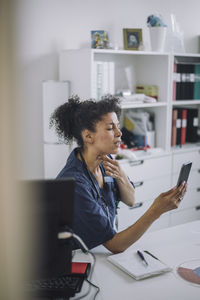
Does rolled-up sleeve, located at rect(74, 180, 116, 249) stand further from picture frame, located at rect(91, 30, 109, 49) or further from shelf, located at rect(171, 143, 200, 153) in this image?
shelf, located at rect(171, 143, 200, 153)

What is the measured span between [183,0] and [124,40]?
0.98 metres

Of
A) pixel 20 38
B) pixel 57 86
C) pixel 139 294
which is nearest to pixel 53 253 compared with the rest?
pixel 139 294

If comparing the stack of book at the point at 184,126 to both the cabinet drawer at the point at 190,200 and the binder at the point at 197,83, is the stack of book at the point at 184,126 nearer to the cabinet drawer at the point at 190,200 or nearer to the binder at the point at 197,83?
the binder at the point at 197,83

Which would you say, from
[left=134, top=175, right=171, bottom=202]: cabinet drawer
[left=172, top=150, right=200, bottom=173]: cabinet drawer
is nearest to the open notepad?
[left=134, top=175, right=171, bottom=202]: cabinet drawer

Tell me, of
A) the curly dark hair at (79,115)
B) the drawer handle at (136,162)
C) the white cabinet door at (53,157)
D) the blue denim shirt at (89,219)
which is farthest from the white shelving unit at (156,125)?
the blue denim shirt at (89,219)

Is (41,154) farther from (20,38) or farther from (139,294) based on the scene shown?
(20,38)

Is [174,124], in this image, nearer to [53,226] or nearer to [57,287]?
[57,287]

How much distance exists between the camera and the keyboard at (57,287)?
3.37 feet

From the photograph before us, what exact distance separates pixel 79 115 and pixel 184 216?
6.30 ft

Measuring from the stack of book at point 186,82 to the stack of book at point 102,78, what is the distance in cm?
66

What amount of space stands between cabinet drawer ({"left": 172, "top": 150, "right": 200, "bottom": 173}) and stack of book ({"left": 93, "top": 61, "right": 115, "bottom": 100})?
87cm

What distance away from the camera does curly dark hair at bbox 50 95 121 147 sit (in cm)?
165

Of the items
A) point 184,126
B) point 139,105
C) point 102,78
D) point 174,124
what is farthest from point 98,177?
point 184,126

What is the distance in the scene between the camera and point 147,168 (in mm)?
2869
